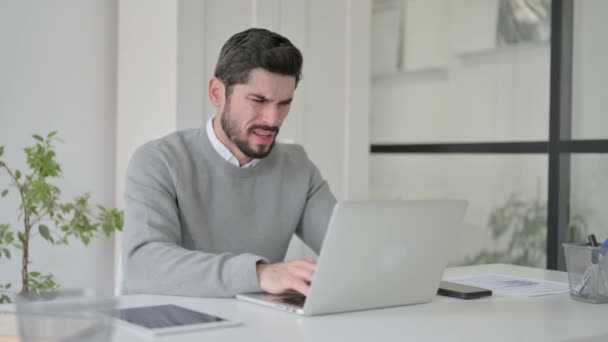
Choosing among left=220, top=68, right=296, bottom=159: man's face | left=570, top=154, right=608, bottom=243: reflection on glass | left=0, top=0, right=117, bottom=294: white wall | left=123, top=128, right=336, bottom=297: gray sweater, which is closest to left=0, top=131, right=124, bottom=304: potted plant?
left=0, top=0, right=117, bottom=294: white wall

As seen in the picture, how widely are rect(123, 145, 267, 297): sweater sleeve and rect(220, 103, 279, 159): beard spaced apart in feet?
0.72

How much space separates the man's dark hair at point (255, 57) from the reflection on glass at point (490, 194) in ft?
5.41

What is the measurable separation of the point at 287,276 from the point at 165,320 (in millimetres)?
286

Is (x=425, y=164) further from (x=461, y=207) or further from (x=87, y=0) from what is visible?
(x=461, y=207)

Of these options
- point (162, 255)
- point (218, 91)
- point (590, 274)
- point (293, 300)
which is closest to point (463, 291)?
point (590, 274)

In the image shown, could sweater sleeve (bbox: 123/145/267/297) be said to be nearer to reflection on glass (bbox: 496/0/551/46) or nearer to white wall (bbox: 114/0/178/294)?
white wall (bbox: 114/0/178/294)

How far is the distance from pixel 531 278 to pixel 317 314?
90cm

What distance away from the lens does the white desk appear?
1.23 m

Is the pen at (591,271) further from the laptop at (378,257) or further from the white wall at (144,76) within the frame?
the white wall at (144,76)

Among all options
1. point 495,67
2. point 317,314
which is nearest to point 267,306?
point 317,314

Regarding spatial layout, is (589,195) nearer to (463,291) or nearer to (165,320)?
(463,291)

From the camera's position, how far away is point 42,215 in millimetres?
2730

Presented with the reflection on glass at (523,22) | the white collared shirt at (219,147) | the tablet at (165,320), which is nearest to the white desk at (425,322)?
the tablet at (165,320)

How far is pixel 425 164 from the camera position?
3910 mm
